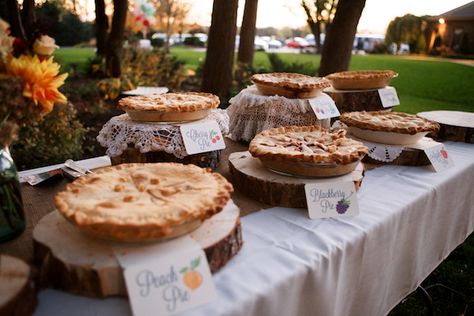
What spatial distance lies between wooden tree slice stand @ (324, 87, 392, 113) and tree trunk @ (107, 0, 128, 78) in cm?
452

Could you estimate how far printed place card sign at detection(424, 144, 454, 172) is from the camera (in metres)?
1.57

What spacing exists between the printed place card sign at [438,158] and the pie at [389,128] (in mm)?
81

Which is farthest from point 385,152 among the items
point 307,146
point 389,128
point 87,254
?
point 87,254

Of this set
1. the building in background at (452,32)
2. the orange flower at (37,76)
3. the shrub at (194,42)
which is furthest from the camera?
the shrub at (194,42)

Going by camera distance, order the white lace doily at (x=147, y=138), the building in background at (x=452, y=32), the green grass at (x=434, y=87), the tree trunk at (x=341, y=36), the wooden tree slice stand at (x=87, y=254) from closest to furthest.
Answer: the wooden tree slice stand at (x=87, y=254) → the white lace doily at (x=147, y=138) → the tree trunk at (x=341, y=36) → the green grass at (x=434, y=87) → the building in background at (x=452, y=32)

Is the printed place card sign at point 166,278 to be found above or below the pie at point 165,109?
below

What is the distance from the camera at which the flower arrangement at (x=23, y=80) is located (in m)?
0.80

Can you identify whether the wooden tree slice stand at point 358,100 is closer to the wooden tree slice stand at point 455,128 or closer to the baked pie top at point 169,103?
the wooden tree slice stand at point 455,128

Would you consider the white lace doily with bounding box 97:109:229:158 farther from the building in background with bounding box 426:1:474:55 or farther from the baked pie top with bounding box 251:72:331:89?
the building in background with bounding box 426:1:474:55

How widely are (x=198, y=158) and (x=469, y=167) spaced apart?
1.22 m

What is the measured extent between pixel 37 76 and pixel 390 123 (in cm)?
136

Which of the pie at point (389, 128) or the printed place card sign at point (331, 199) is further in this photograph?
the pie at point (389, 128)

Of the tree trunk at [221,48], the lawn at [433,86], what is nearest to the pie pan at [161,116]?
the tree trunk at [221,48]

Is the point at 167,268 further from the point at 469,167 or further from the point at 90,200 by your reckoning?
the point at 469,167
